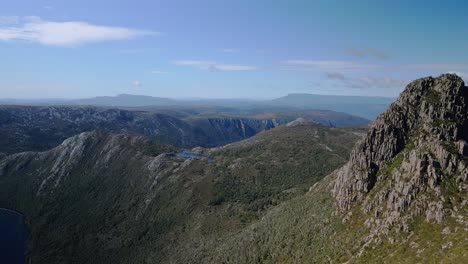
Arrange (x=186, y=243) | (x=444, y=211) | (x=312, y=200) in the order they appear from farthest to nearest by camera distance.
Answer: (x=186, y=243)
(x=312, y=200)
(x=444, y=211)

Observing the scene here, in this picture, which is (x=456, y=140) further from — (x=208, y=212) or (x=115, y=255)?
(x=115, y=255)

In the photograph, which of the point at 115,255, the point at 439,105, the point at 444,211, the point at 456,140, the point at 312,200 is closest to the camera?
the point at 444,211

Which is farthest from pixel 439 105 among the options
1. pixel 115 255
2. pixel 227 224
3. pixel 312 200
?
pixel 115 255

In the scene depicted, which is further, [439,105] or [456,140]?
[439,105]

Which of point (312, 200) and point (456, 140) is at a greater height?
point (456, 140)

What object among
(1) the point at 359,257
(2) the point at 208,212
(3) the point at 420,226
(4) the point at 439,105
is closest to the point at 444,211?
(3) the point at 420,226

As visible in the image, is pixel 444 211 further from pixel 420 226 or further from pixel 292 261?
pixel 292 261

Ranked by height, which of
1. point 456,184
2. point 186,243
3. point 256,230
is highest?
point 456,184
